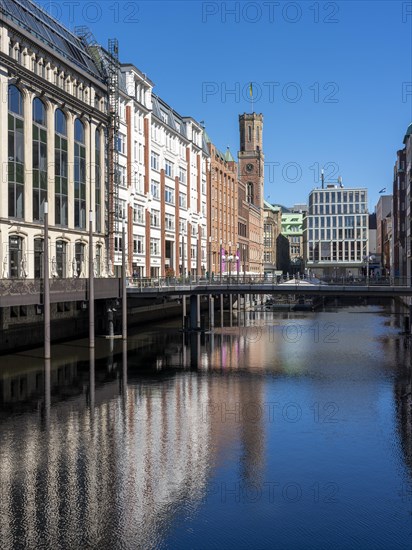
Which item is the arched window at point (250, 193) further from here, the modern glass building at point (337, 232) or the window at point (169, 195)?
the window at point (169, 195)

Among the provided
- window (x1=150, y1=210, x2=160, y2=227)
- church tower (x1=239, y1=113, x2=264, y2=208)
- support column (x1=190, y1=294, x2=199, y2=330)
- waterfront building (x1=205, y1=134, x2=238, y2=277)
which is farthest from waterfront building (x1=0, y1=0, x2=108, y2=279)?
church tower (x1=239, y1=113, x2=264, y2=208)

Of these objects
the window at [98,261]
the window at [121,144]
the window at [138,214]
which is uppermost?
the window at [121,144]

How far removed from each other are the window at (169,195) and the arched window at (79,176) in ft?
86.0

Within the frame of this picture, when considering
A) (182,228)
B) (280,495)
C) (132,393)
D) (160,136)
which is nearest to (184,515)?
(280,495)

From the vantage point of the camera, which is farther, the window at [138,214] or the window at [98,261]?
the window at [138,214]

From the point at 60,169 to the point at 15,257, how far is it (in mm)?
10746

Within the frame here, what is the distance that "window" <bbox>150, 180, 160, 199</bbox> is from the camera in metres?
82.5

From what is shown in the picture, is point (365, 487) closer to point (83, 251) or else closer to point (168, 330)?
point (83, 251)

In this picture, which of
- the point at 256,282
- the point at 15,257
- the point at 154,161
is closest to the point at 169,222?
the point at 154,161

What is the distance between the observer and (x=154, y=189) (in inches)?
3287

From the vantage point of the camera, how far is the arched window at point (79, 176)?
6194cm

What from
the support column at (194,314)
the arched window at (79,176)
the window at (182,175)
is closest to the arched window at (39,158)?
the arched window at (79,176)

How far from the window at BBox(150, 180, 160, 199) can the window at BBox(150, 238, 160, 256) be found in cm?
561

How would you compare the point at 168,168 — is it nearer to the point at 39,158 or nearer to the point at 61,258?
the point at 61,258
